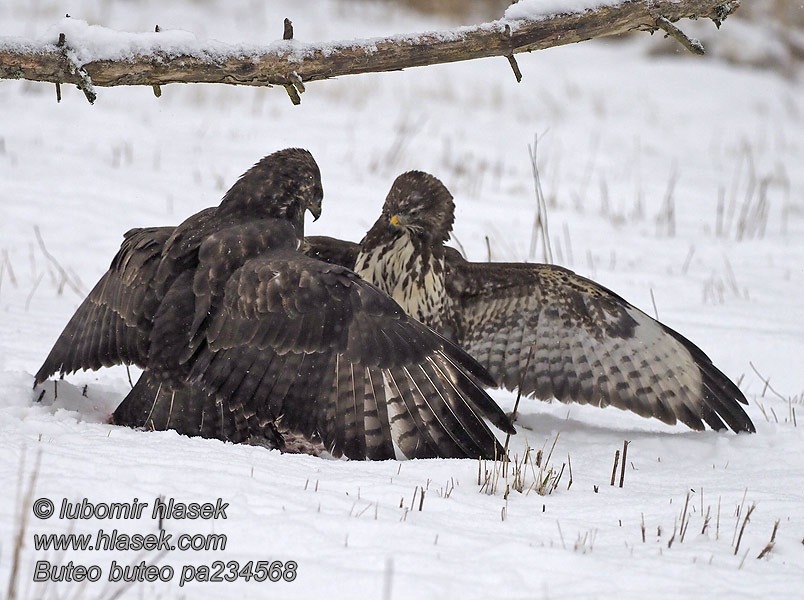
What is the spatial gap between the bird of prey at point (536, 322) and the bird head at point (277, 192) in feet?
1.87

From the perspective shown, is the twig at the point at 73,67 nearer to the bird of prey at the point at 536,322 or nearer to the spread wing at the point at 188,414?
the spread wing at the point at 188,414

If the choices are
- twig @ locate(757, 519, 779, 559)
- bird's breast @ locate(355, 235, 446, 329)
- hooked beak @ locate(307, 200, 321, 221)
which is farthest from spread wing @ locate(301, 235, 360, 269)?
twig @ locate(757, 519, 779, 559)

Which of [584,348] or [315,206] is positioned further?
[584,348]

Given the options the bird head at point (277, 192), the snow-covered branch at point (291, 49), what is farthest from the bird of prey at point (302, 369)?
the snow-covered branch at point (291, 49)

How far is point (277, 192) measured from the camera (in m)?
4.70

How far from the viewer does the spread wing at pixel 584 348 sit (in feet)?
16.4

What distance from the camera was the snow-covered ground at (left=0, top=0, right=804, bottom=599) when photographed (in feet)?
9.00

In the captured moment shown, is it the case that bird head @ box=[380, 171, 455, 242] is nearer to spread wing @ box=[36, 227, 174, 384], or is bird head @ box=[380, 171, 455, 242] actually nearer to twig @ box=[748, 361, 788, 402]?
spread wing @ box=[36, 227, 174, 384]

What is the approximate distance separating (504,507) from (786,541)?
90 centimetres

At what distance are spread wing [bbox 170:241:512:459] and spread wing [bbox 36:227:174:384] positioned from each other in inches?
25.7

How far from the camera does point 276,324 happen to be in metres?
3.88

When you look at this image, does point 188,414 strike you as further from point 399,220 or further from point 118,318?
point 399,220

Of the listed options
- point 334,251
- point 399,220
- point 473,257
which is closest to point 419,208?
point 399,220

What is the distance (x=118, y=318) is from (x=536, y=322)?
219 cm
